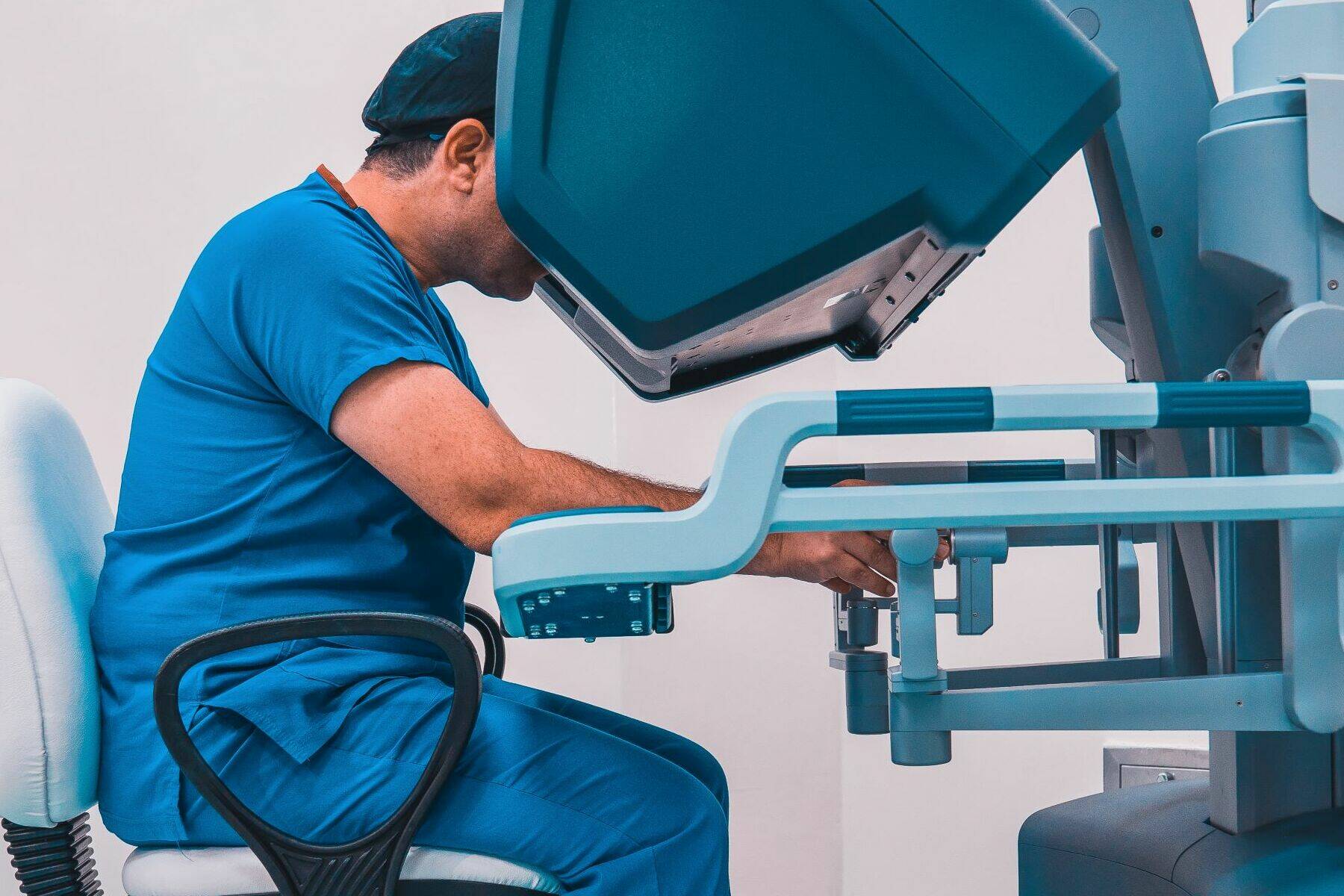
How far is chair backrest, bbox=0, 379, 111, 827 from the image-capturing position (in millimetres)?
935

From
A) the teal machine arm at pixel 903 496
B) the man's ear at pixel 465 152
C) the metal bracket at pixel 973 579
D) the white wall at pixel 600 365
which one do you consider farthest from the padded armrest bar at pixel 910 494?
the white wall at pixel 600 365

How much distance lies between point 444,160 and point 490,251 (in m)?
0.11

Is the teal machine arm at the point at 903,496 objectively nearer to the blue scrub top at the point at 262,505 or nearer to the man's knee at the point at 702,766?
the blue scrub top at the point at 262,505

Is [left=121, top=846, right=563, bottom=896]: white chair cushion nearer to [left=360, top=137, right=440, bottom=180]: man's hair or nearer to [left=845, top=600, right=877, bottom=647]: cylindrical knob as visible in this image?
[left=845, top=600, right=877, bottom=647]: cylindrical knob

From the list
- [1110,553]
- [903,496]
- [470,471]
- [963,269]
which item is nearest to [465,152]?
[470,471]

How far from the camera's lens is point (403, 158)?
4.02 ft

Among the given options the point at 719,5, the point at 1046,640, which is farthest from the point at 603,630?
the point at 1046,640

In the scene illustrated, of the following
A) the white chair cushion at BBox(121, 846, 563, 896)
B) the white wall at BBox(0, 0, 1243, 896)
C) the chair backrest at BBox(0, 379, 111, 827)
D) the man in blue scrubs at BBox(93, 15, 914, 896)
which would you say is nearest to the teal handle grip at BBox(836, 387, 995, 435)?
the man in blue scrubs at BBox(93, 15, 914, 896)

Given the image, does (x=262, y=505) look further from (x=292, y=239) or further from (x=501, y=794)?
(x=501, y=794)

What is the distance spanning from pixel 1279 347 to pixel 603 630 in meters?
0.58

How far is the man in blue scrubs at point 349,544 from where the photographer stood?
926mm

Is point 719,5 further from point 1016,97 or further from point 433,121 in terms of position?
point 433,121

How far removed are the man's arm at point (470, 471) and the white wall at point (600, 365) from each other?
1.15 m

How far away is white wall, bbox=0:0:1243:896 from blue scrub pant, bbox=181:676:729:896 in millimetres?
1164
